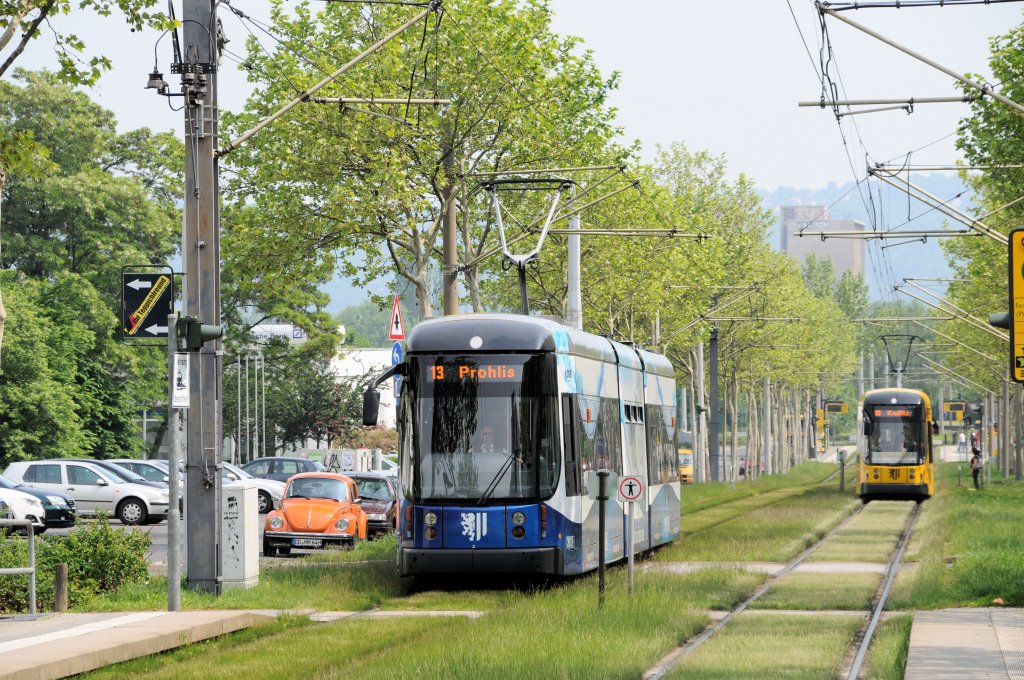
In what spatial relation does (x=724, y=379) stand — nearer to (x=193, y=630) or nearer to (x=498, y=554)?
(x=498, y=554)

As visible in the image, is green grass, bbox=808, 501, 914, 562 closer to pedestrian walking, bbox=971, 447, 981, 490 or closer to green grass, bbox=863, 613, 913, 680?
green grass, bbox=863, 613, 913, 680

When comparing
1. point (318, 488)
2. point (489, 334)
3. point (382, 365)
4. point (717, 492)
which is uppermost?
point (382, 365)

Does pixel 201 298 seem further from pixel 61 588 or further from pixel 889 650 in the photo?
pixel 889 650

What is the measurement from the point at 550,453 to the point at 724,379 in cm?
6339

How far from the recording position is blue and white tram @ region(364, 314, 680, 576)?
19594 mm

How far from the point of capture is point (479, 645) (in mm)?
13727

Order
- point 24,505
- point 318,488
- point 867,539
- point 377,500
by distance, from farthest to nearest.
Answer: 1. point 24,505
2. point 377,500
3. point 867,539
4. point 318,488

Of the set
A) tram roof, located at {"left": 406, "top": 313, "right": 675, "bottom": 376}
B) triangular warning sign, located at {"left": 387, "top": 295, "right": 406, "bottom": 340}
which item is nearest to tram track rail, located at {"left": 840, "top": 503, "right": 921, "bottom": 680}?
tram roof, located at {"left": 406, "top": 313, "right": 675, "bottom": 376}

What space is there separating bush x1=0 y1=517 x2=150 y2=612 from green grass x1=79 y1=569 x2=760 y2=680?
11.7 ft

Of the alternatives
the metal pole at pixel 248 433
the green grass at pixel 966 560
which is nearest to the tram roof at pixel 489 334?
the green grass at pixel 966 560

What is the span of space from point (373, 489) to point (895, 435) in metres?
20.4

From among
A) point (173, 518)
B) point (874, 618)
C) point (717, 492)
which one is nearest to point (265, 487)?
point (717, 492)

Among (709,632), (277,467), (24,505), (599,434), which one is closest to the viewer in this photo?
(709,632)

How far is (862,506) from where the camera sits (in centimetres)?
4991
